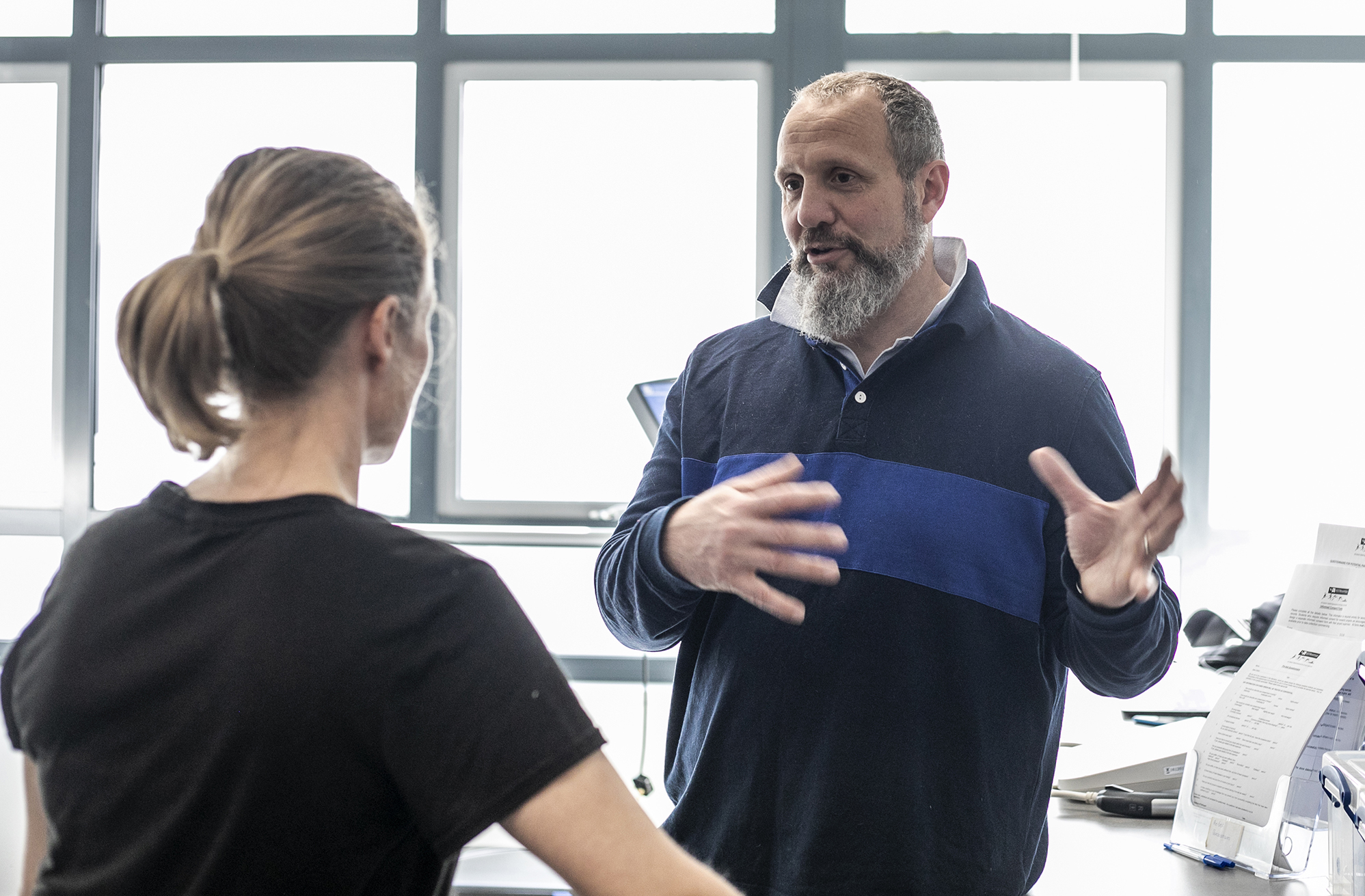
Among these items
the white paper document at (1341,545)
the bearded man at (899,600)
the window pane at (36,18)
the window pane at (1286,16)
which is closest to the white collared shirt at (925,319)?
the bearded man at (899,600)

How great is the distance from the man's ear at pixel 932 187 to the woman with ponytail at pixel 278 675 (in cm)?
98

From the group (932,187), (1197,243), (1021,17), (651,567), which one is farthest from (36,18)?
(1197,243)

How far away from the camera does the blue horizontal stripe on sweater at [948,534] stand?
4.27 feet

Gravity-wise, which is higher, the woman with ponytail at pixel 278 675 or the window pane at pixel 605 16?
the window pane at pixel 605 16

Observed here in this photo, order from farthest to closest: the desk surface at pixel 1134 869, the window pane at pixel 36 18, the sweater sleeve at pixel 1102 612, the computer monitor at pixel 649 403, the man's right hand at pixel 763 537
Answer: the window pane at pixel 36 18 → the computer monitor at pixel 649 403 → the desk surface at pixel 1134 869 → the sweater sleeve at pixel 1102 612 → the man's right hand at pixel 763 537

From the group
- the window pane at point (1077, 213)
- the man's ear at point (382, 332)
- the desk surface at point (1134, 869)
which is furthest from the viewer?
the window pane at point (1077, 213)

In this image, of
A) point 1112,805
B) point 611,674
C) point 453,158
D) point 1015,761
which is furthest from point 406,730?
point 453,158

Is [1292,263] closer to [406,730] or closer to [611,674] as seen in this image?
[611,674]

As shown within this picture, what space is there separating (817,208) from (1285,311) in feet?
7.62

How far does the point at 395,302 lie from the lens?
32.3 inches

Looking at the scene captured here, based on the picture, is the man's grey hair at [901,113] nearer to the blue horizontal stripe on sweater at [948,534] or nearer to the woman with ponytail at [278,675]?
the blue horizontal stripe on sweater at [948,534]

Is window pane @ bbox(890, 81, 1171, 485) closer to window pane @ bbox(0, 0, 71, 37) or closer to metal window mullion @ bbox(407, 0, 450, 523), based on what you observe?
metal window mullion @ bbox(407, 0, 450, 523)

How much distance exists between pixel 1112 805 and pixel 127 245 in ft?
10.6

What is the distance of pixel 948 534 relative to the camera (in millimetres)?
1309
